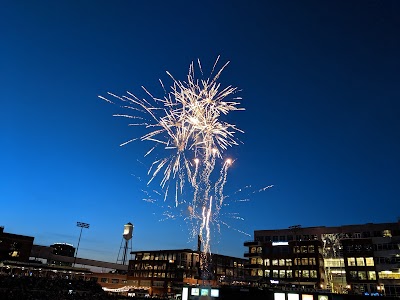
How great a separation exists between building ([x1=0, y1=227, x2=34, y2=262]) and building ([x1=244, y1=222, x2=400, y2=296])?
75.0 meters

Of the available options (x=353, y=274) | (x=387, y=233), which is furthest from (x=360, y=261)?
(x=387, y=233)

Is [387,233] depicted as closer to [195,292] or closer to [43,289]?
[195,292]

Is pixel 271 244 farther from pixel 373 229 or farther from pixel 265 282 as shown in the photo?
pixel 373 229

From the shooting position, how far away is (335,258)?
95750mm

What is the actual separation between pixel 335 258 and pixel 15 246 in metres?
102

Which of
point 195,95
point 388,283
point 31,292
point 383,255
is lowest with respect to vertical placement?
point 31,292

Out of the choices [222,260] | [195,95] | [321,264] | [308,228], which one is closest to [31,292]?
[195,95]

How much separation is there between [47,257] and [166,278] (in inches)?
1740

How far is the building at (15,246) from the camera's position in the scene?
385 ft

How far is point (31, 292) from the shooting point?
4762cm

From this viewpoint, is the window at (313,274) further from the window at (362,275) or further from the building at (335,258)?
the window at (362,275)

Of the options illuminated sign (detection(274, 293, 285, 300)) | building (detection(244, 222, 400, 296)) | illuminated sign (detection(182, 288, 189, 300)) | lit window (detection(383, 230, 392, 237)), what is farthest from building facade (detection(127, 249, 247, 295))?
illuminated sign (detection(274, 293, 285, 300))

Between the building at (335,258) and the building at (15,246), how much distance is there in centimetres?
7498

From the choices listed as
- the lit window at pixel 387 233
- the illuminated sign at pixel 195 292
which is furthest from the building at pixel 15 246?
the lit window at pixel 387 233
